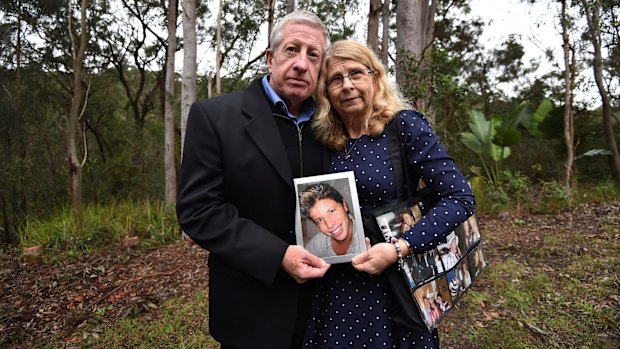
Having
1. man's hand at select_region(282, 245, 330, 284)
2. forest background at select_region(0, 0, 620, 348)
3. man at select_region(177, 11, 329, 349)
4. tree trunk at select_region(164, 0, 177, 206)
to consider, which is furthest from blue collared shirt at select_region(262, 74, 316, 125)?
tree trunk at select_region(164, 0, 177, 206)

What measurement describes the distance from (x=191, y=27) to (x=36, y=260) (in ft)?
14.6

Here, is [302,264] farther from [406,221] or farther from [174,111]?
[174,111]

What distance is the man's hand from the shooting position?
1307mm

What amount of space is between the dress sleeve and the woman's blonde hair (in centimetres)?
8

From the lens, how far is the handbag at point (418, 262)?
1.37 m

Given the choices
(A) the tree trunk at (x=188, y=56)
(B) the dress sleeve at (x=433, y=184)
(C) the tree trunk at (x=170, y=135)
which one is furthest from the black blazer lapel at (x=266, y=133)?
(C) the tree trunk at (x=170, y=135)

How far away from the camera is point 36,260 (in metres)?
5.71

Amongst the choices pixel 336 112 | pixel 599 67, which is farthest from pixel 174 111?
pixel 599 67

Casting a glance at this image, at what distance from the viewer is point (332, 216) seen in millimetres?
1345

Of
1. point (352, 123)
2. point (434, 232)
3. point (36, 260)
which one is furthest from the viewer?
point (36, 260)

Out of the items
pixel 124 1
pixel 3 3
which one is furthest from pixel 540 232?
pixel 124 1

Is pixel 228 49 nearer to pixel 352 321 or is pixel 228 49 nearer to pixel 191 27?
pixel 191 27

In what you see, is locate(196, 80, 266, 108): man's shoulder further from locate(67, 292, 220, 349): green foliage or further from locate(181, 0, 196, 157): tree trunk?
locate(181, 0, 196, 157): tree trunk

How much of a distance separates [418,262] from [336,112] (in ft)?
2.28
